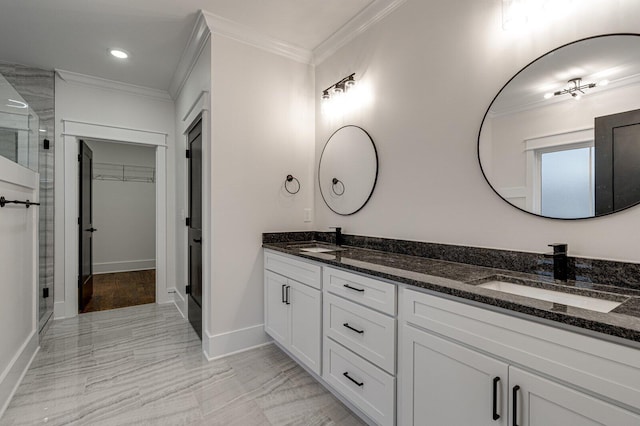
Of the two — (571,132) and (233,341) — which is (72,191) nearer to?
(233,341)

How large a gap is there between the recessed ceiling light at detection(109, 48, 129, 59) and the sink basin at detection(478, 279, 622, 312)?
3582 millimetres

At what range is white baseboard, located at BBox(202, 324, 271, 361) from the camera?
250cm

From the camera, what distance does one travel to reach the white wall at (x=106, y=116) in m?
3.41

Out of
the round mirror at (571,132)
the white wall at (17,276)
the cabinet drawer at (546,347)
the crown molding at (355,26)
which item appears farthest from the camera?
the crown molding at (355,26)

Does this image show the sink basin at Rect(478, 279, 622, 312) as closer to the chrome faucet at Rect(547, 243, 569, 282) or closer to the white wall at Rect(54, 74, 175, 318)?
the chrome faucet at Rect(547, 243, 569, 282)

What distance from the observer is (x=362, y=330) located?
166 centimetres

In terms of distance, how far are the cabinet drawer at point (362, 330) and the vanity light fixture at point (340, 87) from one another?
5.59 feet

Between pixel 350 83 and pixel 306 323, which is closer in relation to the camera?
pixel 306 323

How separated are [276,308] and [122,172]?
15.8 ft

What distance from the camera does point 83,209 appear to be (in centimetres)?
370

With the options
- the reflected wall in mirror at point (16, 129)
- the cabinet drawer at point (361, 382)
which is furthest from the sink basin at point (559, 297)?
the reflected wall in mirror at point (16, 129)

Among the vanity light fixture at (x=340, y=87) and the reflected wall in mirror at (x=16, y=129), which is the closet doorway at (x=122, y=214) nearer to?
the reflected wall in mirror at (x=16, y=129)

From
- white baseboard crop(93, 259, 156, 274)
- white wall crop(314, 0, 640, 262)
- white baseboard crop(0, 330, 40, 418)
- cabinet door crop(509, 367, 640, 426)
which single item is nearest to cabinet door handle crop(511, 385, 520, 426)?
cabinet door crop(509, 367, 640, 426)

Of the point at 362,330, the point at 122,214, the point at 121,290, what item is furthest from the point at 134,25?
the point at 122,214
